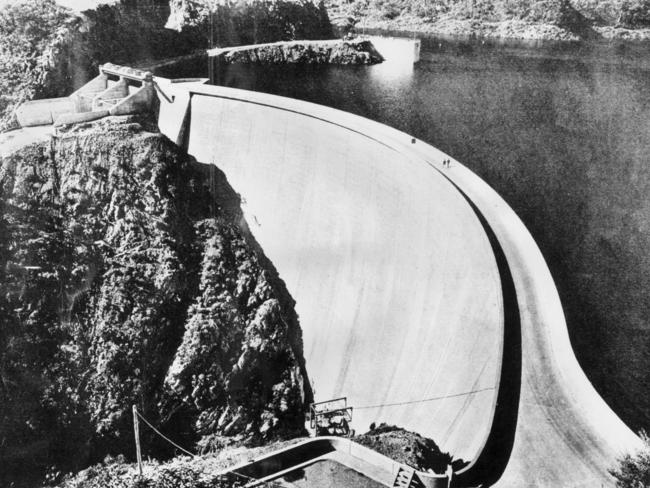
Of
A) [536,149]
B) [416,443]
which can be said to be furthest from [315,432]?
[536,149]

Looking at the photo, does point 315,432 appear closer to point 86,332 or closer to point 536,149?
point 86,332

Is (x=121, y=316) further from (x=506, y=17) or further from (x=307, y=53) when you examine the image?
(x=506, y=17)

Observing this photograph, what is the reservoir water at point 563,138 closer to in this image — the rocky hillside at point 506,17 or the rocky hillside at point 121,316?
the rocky hillside at point 506,17

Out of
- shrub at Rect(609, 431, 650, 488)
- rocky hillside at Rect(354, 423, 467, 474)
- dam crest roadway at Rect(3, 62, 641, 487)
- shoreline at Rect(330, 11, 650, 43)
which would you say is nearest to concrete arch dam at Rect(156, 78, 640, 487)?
dam crest roadway at Rect(3, 62, 641, 487)

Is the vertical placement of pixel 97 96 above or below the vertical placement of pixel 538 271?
above

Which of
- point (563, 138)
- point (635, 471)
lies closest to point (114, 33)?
point (563, 138)

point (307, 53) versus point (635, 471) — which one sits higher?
point (307, 53)
